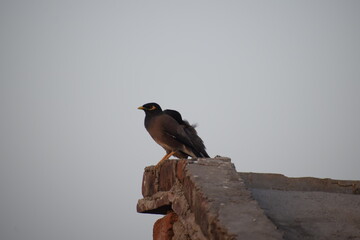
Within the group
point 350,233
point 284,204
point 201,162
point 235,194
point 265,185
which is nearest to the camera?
point 350,233

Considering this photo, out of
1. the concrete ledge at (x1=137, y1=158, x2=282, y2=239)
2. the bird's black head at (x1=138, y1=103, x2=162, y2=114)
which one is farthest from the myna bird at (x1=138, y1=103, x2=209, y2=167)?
the concrete ledge at (x1=137, y1=158, x2=282, y2=239)

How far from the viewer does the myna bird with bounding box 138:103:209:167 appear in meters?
5.00

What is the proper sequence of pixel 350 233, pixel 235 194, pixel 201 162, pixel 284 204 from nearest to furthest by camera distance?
pixel 350 233 → pixel 235 194 → pixel 284 204 → pixel 201 162

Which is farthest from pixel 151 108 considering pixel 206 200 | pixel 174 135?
pixel 206 200

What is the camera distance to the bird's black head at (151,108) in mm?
5493

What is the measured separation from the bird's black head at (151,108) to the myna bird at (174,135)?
4.9 inches

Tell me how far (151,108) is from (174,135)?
730 mm

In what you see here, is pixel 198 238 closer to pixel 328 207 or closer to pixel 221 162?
pixel 221 162

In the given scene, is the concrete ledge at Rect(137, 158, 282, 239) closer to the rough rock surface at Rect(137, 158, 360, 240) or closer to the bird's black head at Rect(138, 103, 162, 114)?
the rough rock surface at Rect(137, 158, 360, 240)

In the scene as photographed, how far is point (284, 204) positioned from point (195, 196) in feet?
2.14

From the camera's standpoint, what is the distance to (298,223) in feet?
7.61

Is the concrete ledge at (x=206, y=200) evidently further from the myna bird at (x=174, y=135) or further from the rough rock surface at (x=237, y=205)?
the myna bird at (x=174, y=135)

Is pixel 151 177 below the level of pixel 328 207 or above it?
above

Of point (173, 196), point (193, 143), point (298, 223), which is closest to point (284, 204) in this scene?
point (298, 223)
